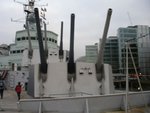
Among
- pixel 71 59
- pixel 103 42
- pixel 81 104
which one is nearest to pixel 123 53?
pixel 103 42

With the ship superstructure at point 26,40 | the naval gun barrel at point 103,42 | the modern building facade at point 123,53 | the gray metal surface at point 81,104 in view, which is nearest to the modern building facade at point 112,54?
the modern building facade at point 123,53

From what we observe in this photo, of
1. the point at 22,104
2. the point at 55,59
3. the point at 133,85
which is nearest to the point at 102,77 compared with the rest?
the point at 22,104

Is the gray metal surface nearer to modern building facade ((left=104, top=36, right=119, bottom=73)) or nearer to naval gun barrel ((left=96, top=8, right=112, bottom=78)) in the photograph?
naval gun barrel ((left=96, top=8, right=112, bottom=78))

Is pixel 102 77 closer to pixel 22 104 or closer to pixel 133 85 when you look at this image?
pixel 22 104

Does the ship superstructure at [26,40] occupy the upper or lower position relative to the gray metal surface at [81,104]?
upper

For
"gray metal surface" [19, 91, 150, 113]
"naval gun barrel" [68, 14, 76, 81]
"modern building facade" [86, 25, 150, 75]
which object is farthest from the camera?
"modern building facade" [86, 25, 150, 75]

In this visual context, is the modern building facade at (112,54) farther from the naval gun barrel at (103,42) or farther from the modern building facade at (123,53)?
the naval gun barrel at (103,42)

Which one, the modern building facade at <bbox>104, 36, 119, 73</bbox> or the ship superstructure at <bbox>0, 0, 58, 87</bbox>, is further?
the modern building facade at <bbox>104, 36, 119, 73</bbox>

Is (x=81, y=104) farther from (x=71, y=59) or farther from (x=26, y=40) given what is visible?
(x=26, y=40)

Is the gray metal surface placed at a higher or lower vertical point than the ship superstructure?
lower

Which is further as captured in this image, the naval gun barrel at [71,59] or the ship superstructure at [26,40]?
the ship superstructure at [26,40]

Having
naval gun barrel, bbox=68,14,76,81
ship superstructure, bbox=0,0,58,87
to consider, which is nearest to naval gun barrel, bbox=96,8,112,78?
naval gun barrel, bbox=68,14,76,81

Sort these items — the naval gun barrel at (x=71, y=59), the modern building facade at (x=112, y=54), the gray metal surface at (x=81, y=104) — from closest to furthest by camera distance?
the gray metal surface at (x=81, y=104) → the naval gun barrel at (x=71, y=59) → the modern building facade at (x=112, y=54)

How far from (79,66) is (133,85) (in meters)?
31.8
